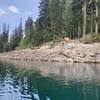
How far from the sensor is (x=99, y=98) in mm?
23172

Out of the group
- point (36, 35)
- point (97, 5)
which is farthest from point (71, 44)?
point (36, 35)

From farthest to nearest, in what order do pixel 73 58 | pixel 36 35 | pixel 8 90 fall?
pixel 36 35, pixel 73 58, pixel 8 90

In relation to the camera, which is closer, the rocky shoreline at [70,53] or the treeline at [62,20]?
the rocky shoreline at [70,53]

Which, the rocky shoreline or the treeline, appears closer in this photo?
the rocky shoreline

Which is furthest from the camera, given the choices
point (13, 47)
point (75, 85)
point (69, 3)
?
point (13, 47)

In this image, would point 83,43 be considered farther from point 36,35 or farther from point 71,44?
point 36,35

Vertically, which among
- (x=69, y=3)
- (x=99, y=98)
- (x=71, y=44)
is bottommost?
(x=99, y=98)

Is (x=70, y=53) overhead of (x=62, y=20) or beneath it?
beneath

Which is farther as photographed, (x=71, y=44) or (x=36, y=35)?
(x=36, y=35)

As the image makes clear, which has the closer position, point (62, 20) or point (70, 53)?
point (70, 53)

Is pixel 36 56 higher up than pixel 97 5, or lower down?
lower down

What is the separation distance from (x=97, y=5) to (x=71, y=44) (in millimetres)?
12146

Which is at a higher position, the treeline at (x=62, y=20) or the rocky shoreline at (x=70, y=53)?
the treeline at (x=62, y=20)

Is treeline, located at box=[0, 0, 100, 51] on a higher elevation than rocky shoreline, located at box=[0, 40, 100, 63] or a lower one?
higher
